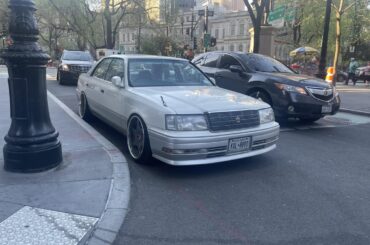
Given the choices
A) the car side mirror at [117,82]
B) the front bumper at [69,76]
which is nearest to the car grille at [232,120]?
the car side mirror at [117,82]

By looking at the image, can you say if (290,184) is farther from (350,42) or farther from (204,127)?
(350,42)

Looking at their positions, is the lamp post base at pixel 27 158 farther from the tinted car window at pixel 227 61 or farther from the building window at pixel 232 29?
the building window at pixel 232 29

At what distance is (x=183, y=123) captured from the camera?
4.27 m

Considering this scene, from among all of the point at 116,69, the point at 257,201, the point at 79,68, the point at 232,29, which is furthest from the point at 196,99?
the point at 232,29

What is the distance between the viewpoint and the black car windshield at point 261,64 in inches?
336

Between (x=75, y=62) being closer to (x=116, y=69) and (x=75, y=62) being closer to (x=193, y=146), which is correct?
(x=116, y=69)

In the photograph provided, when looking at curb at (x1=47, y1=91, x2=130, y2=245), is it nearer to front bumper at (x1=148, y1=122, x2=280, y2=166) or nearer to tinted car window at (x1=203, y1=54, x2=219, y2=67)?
front bumper at (x1=148, y1=122, x2=280, y2=166)

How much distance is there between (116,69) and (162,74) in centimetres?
84

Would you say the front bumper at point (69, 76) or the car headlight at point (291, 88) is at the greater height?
the car headlight at point (291, 88)

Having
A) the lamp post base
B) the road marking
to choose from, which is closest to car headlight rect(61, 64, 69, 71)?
the lamp post base

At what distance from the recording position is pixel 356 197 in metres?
4.00

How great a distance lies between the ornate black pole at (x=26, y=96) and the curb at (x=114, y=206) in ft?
2.84

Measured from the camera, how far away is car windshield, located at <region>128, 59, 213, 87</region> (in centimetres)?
563

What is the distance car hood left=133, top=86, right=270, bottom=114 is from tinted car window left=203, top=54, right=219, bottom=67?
408 cm
